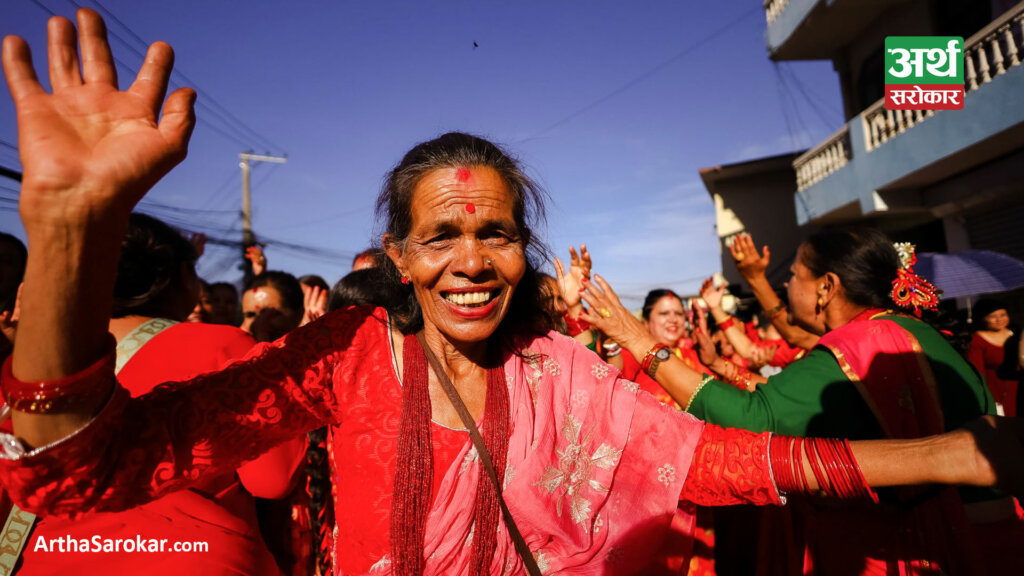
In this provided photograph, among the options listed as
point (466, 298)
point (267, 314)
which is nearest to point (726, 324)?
point (466, 298)

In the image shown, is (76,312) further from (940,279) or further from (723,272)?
(723,272)

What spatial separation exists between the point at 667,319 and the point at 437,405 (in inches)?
162

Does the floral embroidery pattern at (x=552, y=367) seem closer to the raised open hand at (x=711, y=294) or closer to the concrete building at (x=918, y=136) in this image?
the raised open hand at (x=711, y=294)

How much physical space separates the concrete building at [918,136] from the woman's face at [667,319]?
550cm

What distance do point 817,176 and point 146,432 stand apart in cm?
1382

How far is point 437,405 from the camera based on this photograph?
1.74 m

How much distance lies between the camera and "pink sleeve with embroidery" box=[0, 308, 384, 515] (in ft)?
3.33

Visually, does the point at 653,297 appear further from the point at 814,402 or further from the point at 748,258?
the point at 814,402

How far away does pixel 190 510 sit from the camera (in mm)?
1812

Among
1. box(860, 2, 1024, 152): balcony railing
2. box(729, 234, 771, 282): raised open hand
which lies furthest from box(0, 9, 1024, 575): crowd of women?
box(860, 2, 1024, 152): balcony railing

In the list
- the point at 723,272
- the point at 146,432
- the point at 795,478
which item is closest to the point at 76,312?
the point at 146,432

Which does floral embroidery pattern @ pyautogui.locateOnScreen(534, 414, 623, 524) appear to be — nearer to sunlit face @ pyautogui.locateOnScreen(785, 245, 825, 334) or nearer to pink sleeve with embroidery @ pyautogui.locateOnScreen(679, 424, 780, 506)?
pink sleeve with embroidery @ pyautogui.locateOnScreen(679, 424, 780, 506)

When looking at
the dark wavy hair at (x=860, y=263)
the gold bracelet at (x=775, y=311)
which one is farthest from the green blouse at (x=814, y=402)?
the gold bracelet at (x=775, y=311)

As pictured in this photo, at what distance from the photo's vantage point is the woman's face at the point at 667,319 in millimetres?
5422
